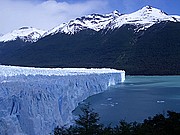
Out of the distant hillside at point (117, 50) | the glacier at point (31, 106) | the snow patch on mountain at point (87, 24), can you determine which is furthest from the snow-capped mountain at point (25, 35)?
the glacier at point (31, 106)

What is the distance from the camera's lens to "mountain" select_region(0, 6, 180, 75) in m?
37.8

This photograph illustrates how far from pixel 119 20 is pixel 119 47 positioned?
16.8 meters

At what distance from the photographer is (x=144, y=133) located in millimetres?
4184

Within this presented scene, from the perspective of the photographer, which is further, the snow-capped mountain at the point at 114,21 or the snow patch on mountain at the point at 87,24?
the snow patch on mountain at the point at 87,24

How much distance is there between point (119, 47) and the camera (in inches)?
1794

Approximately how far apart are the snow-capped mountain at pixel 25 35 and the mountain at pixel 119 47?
57.0ft

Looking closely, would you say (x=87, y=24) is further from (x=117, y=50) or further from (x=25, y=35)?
(x=25, y=35)

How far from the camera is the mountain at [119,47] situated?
124ft

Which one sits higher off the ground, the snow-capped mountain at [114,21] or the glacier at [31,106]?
the snow-capped mountain at [114,21]

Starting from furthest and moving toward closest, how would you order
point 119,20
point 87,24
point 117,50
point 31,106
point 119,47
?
1. point 87,24
2. point 119,20
3. point 119,47
4. point 117,50
5. point 31,106

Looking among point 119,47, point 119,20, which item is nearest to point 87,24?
point 119,20

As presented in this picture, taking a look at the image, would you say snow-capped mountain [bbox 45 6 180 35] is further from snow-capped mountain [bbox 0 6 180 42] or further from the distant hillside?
the distant hillside

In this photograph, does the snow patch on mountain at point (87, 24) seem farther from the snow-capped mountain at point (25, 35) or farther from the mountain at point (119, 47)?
the snow-capped mountain at point (25, 35)

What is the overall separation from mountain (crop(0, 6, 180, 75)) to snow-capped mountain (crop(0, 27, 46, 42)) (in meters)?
17.4
